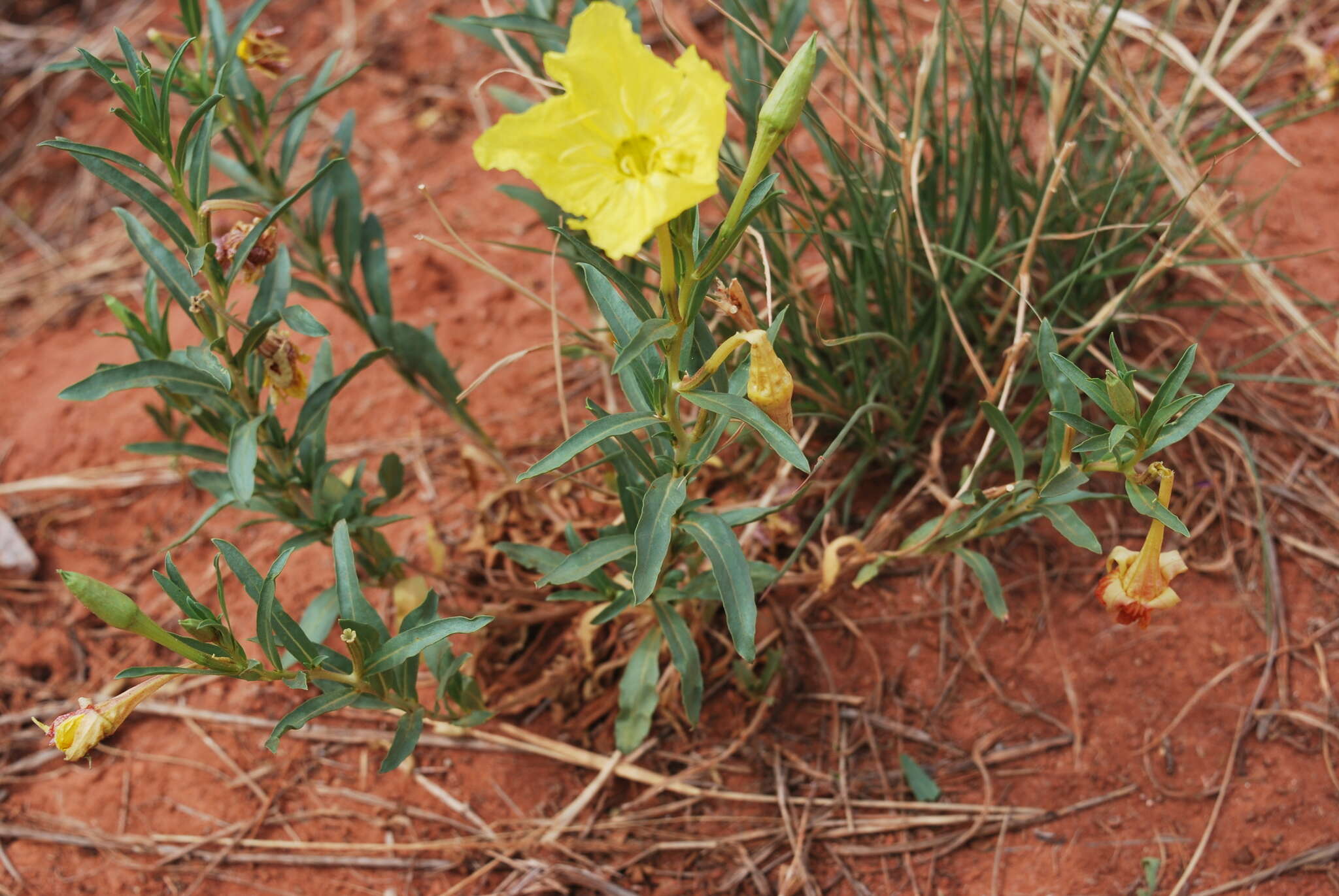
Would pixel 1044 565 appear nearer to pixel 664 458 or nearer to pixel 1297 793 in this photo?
pixel 1297 793

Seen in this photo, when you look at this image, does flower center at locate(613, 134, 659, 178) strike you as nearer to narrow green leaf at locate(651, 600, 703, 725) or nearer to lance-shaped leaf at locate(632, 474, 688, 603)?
lance-shaped leaf at locate(632, 474, 688, 603)

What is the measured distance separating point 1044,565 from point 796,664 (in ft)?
1.90

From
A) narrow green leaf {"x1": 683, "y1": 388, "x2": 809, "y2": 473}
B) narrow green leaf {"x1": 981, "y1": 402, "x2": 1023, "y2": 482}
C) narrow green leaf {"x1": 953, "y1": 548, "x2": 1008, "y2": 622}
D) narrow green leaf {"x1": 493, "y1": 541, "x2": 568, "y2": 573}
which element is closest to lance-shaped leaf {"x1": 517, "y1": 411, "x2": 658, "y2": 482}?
narrow green leaf {"x1": 683, "y1": 388, "x2": 809, "y2": 473}

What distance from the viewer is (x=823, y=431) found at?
2355 millimetres

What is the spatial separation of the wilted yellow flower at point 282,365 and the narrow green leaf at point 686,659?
2.49ft

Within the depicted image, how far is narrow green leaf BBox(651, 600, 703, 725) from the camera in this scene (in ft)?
5.93

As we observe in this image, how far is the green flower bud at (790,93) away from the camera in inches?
48.4

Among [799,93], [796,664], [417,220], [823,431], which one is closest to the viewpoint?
[799,93]

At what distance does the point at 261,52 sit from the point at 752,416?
4.65 feet

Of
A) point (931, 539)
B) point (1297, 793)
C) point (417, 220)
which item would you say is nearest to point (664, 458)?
point (931, 539)

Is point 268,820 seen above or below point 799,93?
below

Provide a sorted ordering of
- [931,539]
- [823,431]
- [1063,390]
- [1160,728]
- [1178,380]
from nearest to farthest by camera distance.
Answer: [1178,380] < [1063,390] < [931,539] < [1160,728] < [823,431]

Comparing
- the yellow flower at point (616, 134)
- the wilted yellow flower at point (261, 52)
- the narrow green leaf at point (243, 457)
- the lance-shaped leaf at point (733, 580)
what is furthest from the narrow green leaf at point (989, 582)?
the wilted yellow flower at point (261, 52)

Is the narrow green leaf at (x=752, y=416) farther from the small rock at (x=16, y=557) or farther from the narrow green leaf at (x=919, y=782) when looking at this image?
the small rock at (x=16, y=557)
